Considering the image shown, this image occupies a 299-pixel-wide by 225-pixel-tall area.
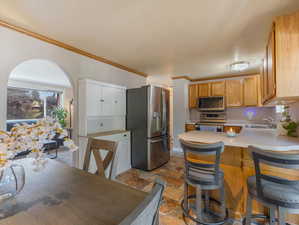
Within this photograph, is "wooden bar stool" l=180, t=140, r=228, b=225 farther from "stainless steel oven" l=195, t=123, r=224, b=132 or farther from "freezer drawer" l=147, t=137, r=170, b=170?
"stainless steel oven" l=195, t=123, r=224, b=132

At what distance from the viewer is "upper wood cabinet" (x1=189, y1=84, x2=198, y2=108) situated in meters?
4.80

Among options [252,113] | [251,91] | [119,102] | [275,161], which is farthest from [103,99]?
[252,113]

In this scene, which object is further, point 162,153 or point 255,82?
point 255,82

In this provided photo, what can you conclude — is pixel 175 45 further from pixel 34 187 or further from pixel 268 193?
pixel 34 187

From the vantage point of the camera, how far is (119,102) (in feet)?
11.3

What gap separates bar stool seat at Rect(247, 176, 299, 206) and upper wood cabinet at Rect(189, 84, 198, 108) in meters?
3.67

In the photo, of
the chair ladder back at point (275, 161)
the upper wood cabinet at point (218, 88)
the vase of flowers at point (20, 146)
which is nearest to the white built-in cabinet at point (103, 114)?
the vase of flowers at point (20, 146)

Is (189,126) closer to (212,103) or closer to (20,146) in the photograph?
(212,103)

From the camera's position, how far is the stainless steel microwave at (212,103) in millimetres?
4371

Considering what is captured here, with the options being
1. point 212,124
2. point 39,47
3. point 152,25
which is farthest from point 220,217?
point 39,47

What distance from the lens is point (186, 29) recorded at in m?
2.07

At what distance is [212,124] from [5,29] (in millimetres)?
4718

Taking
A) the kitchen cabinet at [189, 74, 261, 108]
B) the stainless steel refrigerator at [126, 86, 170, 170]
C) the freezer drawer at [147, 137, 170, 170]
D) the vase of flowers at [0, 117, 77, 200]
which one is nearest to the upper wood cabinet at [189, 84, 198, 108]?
the kitchen cabinet at [189, 74, 261, 108]

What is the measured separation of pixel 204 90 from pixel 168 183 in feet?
10.5
